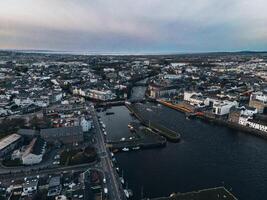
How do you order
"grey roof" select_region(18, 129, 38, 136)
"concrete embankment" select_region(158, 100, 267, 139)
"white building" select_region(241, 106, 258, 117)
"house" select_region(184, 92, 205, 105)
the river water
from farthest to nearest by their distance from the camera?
"house" select_region(184, 92, 205, 105) → "white building" select_region(241, 106, 258, 117) → "concrete embankment" select_region(158, 100, 267, 139) → "grey roof" select_region(18, 129, 38, 136) → the river water

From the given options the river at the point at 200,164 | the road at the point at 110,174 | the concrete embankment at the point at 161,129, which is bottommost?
the river at the point at 200,164

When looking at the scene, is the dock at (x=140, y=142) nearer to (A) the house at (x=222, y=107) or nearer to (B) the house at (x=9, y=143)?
(B) the house at (x=9, y=143)

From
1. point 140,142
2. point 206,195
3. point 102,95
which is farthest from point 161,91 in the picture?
point 206,195

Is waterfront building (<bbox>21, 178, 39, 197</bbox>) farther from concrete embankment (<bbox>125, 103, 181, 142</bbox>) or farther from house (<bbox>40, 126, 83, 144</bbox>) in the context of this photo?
concrete embankment (<bbox>125, 103, 181, 142</bbox>)

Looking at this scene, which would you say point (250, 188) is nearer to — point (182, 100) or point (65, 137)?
point (65, 137)

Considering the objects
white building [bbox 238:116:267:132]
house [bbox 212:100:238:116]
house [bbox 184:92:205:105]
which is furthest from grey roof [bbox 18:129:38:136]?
house [bbox 184:92:205:105]

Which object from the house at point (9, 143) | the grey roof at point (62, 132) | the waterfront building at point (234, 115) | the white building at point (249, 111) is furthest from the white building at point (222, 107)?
the house at point (9, 143)

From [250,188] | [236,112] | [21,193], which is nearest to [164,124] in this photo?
[236,112]

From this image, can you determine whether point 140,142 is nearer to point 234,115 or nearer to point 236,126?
point 236,126
